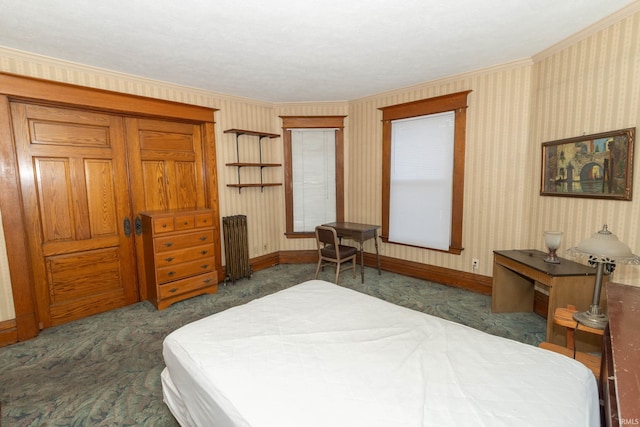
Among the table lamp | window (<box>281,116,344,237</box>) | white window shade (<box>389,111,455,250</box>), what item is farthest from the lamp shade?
window (<box>281,116,344,237</box>)

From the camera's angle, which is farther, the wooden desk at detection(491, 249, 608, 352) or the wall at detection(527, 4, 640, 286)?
the wooden desk at detection(491, 249, 608, 352)

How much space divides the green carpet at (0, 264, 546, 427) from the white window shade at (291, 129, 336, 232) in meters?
1.28

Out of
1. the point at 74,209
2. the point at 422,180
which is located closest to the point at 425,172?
the point at 422,180

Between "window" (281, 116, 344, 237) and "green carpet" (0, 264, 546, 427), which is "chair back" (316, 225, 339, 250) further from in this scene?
"window" (281, 116, 344, 237)

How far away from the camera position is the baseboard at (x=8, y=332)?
8.55ft

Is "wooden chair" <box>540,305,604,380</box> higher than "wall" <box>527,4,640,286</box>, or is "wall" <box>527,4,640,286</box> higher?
"wall" <box>527,4,640,286</box>

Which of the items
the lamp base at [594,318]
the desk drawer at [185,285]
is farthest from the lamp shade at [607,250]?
the desk drawer at [185,285]

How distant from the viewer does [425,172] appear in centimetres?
401

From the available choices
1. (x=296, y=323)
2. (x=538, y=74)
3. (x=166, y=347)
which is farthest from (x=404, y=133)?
(x=166, y=347)

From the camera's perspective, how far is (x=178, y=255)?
339 centimetres

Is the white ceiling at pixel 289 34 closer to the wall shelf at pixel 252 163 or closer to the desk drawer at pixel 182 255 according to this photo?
the wall shelf at pixel 252 163

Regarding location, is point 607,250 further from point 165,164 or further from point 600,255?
point 165,164

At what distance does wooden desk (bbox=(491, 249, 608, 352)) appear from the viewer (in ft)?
7.64

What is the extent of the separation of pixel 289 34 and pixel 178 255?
259 centimetres
